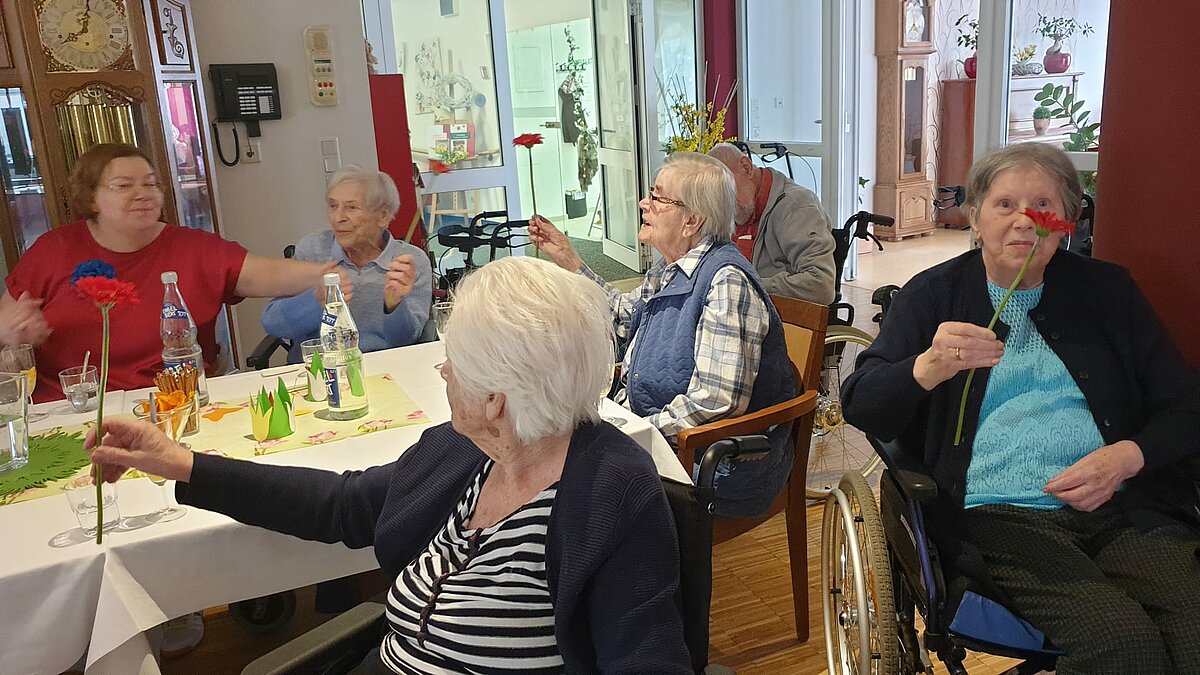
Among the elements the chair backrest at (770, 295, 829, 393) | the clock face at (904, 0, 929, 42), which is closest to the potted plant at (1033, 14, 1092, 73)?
the chair backrest at (770, 295, 829, 393)

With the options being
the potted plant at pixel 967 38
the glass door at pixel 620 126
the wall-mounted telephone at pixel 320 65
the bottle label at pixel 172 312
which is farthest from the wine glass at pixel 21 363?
the potted plant at pixel 967 38

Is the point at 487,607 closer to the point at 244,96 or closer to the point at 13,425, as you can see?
the point at 13,425

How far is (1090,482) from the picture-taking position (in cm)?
168

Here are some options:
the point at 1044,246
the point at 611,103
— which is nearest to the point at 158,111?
the point at 1044,246

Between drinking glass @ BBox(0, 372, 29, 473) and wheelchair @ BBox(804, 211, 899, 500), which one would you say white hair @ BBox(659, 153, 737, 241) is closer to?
wheelchair @ BBox(804, 211, 899, 500)

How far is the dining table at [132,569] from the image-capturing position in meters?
1.43

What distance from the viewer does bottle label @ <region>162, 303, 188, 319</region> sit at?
87.0 inches

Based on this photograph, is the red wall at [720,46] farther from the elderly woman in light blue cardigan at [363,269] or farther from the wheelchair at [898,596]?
the wheelchair at [898,596]

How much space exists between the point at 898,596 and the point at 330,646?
45.1 inches

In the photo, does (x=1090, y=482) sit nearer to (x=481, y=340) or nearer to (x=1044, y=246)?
(x=1044, y=246)

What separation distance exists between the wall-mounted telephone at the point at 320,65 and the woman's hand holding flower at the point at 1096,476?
3681 millimetres

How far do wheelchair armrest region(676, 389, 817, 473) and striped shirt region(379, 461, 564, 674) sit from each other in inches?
29.6

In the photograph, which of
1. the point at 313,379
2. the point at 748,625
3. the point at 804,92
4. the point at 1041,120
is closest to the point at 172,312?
the point at 313,379

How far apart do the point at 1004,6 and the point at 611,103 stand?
11.5 feet
